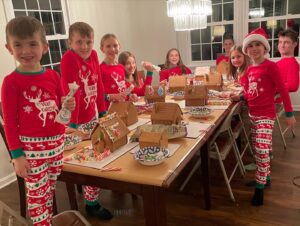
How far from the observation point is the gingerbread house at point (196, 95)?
8.13ft

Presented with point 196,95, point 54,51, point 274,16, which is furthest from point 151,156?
point 274,16

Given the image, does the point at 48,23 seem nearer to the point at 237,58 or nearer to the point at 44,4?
the point at 44,4

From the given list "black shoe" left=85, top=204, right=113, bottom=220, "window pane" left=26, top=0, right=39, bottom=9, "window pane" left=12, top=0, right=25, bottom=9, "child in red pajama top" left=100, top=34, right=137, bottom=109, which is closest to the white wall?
"window pane" left=26, top=0, right=39, bottom=9

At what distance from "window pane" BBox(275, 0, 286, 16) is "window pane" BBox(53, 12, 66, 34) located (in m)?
3.54

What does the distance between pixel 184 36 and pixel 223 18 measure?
0.78m

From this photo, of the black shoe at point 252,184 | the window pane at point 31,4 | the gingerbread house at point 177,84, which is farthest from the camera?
the window pane at point 31,4

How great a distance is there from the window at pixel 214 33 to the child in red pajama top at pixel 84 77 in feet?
12.6

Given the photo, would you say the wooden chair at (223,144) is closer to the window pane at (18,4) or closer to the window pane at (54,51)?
the window pane at (54,51)

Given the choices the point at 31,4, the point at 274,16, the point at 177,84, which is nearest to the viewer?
the point at 177,84

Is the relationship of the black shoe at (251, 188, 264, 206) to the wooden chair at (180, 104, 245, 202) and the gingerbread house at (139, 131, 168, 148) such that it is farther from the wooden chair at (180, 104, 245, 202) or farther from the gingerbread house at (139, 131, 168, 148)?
the gingerbread house at (139, 131, 168, 148)

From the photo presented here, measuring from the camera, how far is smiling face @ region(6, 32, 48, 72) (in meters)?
1.30

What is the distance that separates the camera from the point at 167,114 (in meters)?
1.92

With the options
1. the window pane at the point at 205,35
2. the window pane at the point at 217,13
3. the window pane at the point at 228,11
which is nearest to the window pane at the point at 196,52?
the window pane at the point at 205,35

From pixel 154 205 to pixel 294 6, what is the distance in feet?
15.7
